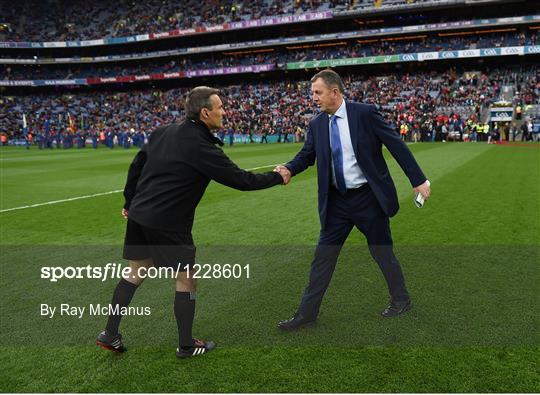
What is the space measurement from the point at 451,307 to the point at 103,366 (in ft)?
10.0

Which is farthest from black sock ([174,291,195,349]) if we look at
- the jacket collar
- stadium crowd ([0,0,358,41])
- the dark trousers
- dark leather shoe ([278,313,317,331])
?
stadium crowd ([0,0,358,41])

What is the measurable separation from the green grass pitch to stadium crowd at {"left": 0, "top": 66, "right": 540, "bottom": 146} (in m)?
28.1

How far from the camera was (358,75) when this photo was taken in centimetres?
5188

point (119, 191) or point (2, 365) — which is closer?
point (2, 365)

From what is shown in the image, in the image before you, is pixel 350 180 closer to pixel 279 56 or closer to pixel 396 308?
pixel 396 308

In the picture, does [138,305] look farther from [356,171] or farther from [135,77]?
[135,77]

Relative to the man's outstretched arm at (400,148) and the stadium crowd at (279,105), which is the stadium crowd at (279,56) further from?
the man's outstretched arm at (400,148)

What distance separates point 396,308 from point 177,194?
2249 millimetres

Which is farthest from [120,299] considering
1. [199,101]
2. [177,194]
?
[199,101]

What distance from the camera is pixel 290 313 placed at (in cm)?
432

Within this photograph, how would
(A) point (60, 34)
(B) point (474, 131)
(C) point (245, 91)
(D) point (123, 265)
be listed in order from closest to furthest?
(D) point (123, 265), (B) point (474, 131), (C) point (245, 91), (A) point (60, 34)

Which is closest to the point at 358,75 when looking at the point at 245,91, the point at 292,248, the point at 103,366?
the point at 245,91

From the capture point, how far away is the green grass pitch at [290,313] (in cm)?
318

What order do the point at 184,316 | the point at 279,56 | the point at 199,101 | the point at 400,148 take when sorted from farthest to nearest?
the point at 279,56, the point at 400,148, the point at 184,316, the point at 199,101
